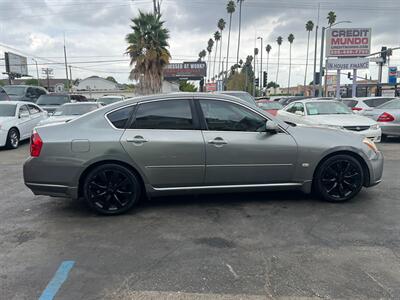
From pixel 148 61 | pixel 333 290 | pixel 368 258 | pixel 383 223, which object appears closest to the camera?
pixel 333 290

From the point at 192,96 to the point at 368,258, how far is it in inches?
112

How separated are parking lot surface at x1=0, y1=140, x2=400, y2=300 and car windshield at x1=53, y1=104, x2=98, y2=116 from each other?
19.6ft

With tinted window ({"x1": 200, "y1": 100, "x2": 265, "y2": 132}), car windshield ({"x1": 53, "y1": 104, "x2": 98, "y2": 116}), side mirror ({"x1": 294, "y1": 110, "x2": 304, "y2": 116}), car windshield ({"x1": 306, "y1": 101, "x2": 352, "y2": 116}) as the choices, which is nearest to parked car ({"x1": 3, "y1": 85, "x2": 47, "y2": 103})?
car windshield ({"x1": 53, "y1": 104, "x2": 98, "y2": 116})

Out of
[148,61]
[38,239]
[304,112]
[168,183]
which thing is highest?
[148,61]

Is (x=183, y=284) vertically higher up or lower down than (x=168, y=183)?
lower down

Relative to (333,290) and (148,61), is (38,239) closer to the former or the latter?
(333,290)

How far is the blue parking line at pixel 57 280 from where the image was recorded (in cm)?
268

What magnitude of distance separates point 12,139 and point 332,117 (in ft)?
31.6

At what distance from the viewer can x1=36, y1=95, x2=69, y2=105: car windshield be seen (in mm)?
16250

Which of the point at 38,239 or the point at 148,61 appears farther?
the point at 148,61

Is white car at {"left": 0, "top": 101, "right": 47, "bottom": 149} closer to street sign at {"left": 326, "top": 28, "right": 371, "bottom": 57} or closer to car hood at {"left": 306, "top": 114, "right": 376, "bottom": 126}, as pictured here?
car hood at {"left": 306, "top": 114, "right": 376, "bottom": 126}

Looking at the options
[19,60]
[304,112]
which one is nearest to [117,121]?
[304,112]

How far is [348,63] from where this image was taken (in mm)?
24938

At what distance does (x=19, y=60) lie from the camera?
194ft
